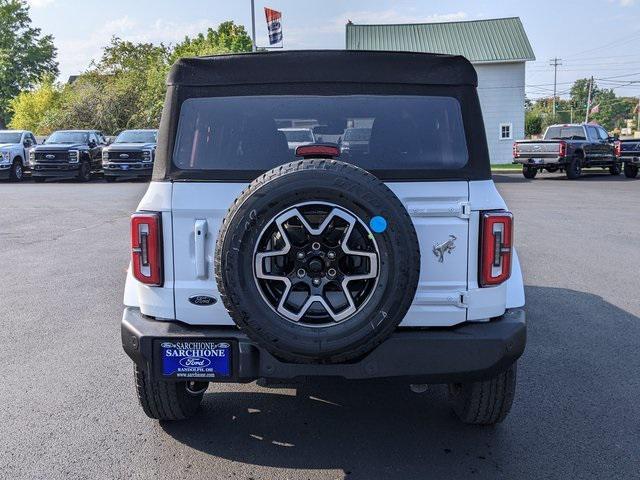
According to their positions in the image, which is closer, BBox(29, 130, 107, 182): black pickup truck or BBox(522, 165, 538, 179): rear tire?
BBox(29, 130, 107, 182): black pickup truck

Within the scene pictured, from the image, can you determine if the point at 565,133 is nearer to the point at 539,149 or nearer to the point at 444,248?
the point at 539,149

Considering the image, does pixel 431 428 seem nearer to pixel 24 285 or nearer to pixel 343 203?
pixel 343 203

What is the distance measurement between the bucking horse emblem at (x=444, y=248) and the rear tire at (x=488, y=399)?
2.52ft

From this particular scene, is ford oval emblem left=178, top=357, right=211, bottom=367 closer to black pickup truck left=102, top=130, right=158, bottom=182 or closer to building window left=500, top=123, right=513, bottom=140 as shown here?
black pickup truck left=102, top=130, right=158, bottom=182

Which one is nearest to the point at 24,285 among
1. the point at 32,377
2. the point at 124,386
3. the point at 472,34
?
the point at 32,377

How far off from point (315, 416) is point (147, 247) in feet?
4.94

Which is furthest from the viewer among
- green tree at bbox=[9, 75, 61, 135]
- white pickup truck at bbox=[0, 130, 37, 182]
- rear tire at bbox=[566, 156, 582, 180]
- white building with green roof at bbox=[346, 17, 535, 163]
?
green tree at bbox=[9, 75, 61, 135]

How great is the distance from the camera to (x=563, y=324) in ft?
20.9

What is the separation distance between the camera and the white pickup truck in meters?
25.6

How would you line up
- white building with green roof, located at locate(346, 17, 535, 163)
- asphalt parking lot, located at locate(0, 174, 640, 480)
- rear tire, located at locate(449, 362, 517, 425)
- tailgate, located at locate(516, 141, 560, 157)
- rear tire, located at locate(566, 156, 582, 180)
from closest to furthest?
asphalt parking lot, located at locate(0, 174, 640, 480) < rear tire, located at locate(449, 362, 517, 425) < tailgate, located at locate(516, 141, 560, 157) < rear tire, located at locate(566, 156, 582, 180) < white building with green roof, located at locate(346, 17, 535, 163)

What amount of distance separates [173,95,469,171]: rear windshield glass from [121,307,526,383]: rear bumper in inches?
34.2

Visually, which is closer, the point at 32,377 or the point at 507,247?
the point at 507,247

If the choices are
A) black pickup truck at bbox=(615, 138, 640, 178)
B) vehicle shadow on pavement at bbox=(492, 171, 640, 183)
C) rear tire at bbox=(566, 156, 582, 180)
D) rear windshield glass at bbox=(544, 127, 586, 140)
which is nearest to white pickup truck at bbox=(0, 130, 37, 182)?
vehicle shadow on pavement at bbox=(492, 171, 640, 183)

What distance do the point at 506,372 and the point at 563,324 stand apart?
276cm
